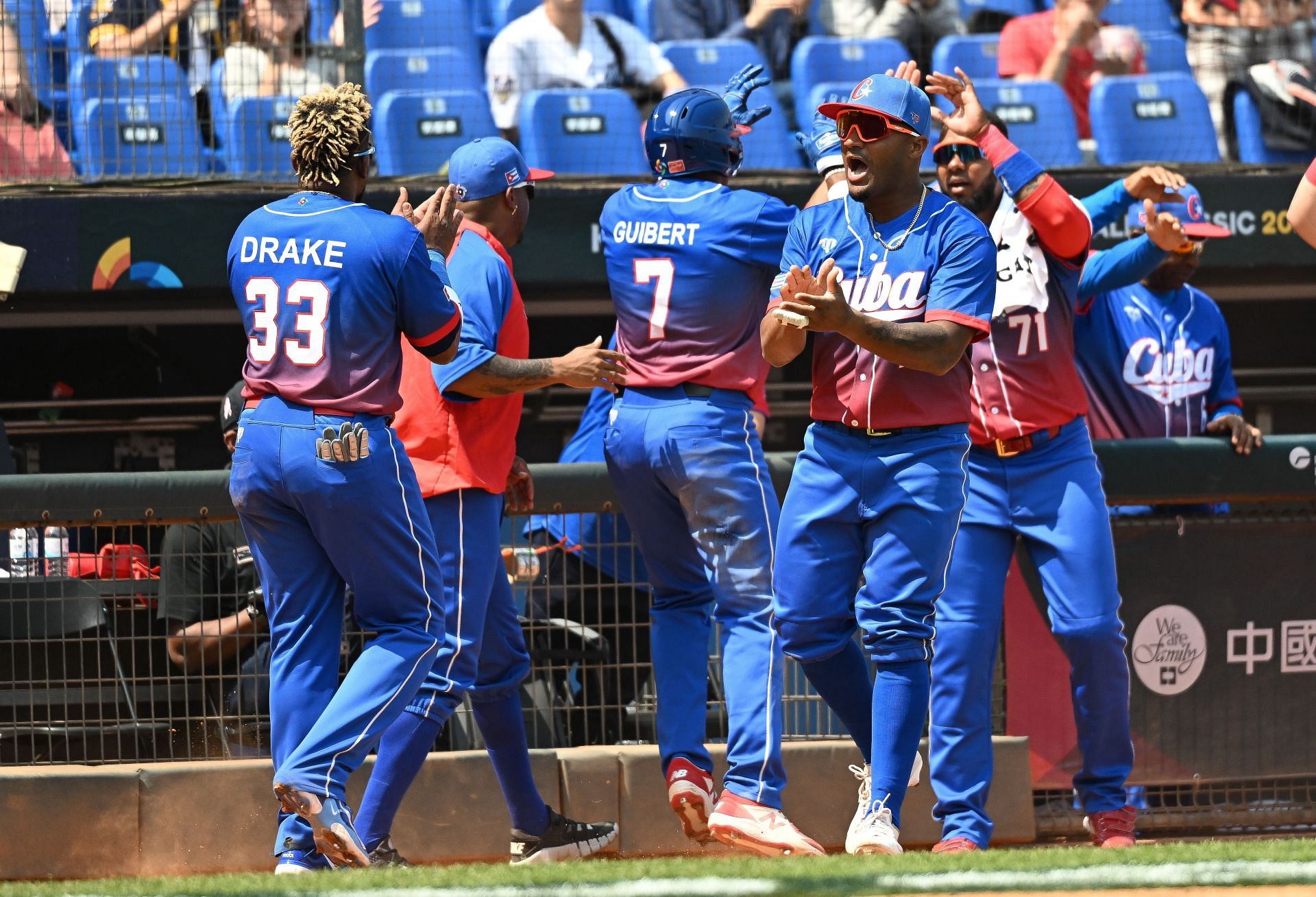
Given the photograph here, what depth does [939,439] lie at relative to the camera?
4066 millimetres

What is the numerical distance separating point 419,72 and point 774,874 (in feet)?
17.9

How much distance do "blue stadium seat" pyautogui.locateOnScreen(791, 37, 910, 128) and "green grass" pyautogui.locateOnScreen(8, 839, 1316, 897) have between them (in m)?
5.37

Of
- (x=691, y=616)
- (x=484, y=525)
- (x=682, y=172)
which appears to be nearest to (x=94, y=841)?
(x=484, y=525)

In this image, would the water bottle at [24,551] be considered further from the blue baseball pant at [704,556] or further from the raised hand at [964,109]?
the raised hand at [964,109]

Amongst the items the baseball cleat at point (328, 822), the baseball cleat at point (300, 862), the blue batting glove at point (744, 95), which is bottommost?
the baseball cleat at point (300, 862)

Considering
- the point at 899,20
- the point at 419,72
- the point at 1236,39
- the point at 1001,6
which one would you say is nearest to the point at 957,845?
the point at 419,72

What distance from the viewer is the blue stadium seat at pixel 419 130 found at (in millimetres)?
7438

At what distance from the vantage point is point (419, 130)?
7.47 metres

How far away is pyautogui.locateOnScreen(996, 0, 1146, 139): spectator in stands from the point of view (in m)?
8.60

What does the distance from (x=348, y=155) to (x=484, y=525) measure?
42.7 inches

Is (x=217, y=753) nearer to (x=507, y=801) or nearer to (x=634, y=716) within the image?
(x=507, y=801)

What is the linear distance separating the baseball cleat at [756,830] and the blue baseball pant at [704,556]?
0.18ft

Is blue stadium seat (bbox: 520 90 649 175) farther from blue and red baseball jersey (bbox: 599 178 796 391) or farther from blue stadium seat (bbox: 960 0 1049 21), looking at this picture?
blue and red baseball jersey (bbox: 599 178 796 391)

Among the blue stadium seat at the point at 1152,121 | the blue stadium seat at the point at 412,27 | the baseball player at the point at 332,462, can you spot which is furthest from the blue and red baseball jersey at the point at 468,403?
the blue stadium seat at the point at 1152,121
